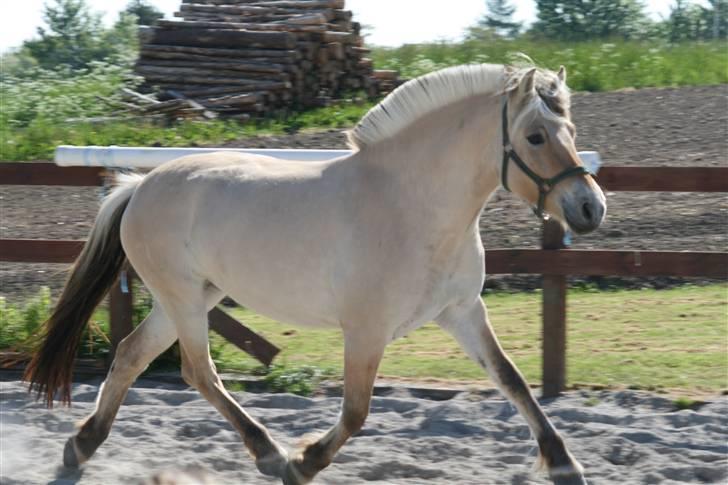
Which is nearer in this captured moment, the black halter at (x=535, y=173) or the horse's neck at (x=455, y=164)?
the black halter at (x=535, y=173)

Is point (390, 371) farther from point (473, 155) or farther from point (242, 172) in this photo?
point (473, 155)

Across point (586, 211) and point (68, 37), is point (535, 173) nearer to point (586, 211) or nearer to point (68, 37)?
point (586, 211)

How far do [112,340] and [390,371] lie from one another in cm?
174

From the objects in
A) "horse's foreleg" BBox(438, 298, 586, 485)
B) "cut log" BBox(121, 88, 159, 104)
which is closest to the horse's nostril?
"horse's foreleg" BBox(438, 298, 586, 485)

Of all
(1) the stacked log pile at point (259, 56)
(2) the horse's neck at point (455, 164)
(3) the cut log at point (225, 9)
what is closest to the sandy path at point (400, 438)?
(2) the horse's neck at point (455, 164)

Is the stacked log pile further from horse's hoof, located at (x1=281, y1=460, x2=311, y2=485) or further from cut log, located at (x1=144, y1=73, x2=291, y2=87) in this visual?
horse's hoof, located at (x1=281, y1=460, x2=311, y2=485)

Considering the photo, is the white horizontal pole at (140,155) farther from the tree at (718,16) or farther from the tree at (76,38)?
the tree at (718,16)

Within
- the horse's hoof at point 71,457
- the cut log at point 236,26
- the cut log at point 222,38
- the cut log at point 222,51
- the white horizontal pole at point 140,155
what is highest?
the cut log at point 236,26

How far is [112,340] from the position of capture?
23.3ft

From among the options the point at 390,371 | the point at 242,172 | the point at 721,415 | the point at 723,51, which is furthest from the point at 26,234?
the point at 723,51

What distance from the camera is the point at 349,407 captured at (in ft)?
15.7

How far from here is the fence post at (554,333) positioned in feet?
21.4

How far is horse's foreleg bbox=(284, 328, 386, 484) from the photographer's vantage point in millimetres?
4746

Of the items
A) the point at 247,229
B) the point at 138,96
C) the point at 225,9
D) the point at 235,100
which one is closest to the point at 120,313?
the point at 247,229
